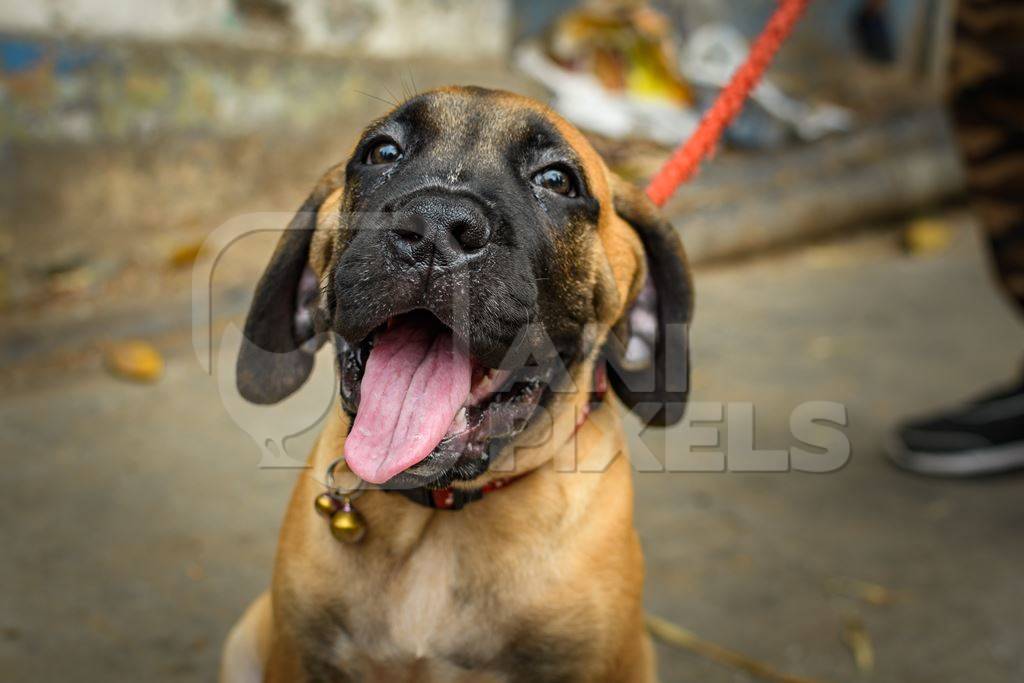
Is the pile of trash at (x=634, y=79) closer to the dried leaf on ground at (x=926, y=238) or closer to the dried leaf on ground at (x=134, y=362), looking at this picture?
the dried leaf on ground at (x=926, y=238)

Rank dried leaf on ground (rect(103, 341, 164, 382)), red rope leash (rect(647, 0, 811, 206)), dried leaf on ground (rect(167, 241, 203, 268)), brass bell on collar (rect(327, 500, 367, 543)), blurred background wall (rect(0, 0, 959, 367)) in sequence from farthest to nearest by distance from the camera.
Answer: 1. dried leaf on ground (rect(167, 241, 203, 268))
2. blurred background wall (rect(0, 0, 959, 367))
3. dried leaf on ground (rect(103, 341, 164, 382))
4. red rope leash (rect(647, 0, 811, 206))
5. brass bell on collar (rect(327, 500, 367, 543))

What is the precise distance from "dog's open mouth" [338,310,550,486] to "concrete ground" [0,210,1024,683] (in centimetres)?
119

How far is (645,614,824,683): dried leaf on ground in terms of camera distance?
9.64ft

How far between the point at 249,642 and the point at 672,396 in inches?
45.2

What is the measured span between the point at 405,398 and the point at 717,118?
111 cm

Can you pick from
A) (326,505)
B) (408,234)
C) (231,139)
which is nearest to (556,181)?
(408,234)

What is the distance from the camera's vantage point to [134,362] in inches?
179

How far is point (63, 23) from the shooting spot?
15.8 feet

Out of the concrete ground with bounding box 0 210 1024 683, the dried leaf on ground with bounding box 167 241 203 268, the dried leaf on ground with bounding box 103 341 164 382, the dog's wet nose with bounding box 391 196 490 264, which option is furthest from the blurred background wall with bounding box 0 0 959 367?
the dog's wet nose with bounding box 391 196 490 264

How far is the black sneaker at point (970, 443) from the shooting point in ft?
13.3

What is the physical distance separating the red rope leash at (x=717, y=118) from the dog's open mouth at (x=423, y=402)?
670mm

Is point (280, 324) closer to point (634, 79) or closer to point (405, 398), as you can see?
point (405, 398)

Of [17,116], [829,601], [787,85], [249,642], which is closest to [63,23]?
[17,116]

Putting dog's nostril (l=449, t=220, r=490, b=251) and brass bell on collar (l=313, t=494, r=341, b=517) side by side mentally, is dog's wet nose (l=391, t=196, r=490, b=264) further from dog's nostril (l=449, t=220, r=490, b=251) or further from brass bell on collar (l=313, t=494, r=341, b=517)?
brass bell on collar (l=313, t=494, r=341, b=517)
